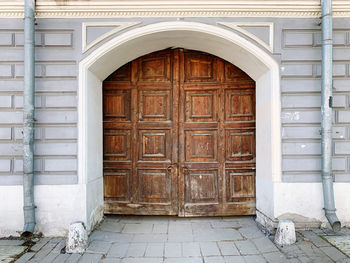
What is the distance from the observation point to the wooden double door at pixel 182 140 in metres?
4.86

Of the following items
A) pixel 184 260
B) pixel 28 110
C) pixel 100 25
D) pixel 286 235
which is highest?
pixel 100 25

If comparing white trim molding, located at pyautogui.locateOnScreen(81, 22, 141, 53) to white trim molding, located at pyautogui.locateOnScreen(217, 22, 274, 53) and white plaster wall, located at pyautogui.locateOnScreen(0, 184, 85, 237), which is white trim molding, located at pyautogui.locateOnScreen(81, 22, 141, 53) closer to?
white trim molding, located at pyautogui.locateOnScreen(217, 22, 274, 53)

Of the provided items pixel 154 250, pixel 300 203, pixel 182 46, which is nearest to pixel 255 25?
pixel 182 46

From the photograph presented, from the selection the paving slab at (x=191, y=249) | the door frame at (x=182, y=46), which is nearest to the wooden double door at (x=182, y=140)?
the door frame at (x=182, y=46)

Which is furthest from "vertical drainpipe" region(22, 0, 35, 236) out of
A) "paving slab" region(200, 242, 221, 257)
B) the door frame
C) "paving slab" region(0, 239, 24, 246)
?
"paving slab" region(200, 242, 221, 257)

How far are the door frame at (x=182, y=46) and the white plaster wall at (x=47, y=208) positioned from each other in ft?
0.62

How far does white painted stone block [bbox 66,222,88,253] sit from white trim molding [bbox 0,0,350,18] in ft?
10.7

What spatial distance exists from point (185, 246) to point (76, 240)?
5.10 ft

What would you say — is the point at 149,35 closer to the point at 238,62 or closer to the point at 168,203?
the point at 238,62

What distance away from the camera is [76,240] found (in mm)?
3564

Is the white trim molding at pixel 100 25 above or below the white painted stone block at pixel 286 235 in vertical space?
above

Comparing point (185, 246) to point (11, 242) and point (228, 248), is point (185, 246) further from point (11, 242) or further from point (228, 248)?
point (11, 242)

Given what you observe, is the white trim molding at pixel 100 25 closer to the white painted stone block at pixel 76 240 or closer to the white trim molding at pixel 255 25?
the white trim molding at pixel 255 25

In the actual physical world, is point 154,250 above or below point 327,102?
below
